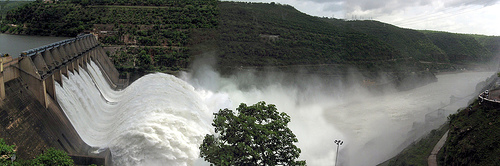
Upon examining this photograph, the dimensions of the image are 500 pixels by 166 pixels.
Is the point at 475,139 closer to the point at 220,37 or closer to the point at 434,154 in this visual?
the point at 434,154

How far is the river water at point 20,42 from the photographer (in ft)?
172

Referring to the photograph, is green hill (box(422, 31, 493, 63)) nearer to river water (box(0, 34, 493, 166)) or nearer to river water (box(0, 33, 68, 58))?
river water (box(0, 34, 493, 166))

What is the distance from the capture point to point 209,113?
38.9 meters

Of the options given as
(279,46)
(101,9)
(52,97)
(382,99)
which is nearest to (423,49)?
(382,99)

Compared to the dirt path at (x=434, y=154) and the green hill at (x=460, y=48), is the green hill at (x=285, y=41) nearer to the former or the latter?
the green hill at (x=460, y=48)

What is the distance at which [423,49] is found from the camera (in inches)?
3920

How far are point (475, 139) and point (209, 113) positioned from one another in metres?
23.5

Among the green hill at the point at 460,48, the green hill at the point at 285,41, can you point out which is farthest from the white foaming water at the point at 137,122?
the green hill at the point at 460,48

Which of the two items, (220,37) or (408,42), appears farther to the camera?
(408,42)

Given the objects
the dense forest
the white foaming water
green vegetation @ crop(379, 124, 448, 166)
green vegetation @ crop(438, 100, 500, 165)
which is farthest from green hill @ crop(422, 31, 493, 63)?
the white foaming water

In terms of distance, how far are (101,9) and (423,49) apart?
78765 millimetres

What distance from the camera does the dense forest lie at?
6538 cm

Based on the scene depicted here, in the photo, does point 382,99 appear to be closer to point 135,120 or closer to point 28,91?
point 135,120

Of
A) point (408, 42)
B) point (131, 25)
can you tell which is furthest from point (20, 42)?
point (408, 42)
